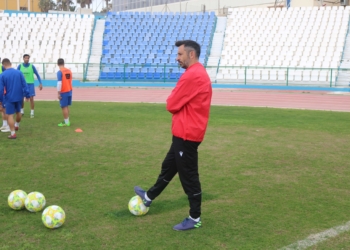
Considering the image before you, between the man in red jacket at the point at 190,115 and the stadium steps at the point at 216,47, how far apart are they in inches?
956

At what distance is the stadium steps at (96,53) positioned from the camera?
29.9m

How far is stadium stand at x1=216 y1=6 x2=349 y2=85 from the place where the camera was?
89.9 ft

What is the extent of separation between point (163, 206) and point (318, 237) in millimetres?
2014

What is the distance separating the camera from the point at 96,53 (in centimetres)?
3325

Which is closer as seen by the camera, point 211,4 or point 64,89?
point 64,89

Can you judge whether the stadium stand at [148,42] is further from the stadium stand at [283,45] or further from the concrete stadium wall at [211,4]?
the concrete stadium wall at [211,4]

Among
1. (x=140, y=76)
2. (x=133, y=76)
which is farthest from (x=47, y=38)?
(x=140, y=76)

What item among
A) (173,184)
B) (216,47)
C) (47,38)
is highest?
(47,38)

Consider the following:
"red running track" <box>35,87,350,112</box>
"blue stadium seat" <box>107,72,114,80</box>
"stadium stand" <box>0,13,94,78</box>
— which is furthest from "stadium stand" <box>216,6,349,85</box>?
"stadium stand" <box>0,13,94,78</box>

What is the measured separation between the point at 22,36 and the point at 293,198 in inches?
1277

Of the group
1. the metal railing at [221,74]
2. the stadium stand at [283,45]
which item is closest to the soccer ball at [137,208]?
the stadium stand at [283,45]

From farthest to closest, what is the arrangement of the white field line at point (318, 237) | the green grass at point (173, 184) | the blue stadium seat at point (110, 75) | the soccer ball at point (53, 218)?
the blue stadium seat at point (110, 75), the soccer ball at point (53, 218), the green grass at point (173, 184), the white field line at point (318, 237)

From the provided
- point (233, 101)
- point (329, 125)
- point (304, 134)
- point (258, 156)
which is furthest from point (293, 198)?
point (233, 101)

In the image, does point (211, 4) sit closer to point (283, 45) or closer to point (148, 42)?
point (148, 42)
